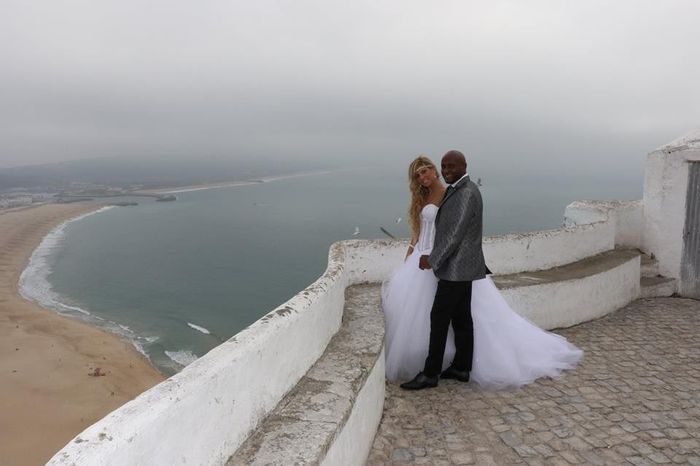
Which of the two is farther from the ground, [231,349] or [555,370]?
[231,349]

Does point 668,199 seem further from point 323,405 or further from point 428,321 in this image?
point 323,405

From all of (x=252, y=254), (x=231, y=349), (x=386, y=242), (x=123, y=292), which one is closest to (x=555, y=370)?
(x=386, y=242)

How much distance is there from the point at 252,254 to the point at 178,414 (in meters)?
50.8

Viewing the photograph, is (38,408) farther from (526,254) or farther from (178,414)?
(178,414)

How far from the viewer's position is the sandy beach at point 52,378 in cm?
1616

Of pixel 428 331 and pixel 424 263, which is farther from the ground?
pixel 424 263

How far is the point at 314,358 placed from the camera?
121 inches

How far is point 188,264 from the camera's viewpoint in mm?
48250

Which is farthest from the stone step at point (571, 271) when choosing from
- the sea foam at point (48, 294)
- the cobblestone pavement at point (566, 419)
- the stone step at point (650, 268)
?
A: the sea foam at point (48, 294)

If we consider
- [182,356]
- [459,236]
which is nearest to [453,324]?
[459,236]

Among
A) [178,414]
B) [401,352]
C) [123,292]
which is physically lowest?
[123,292]

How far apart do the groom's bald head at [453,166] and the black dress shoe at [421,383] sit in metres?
1.63

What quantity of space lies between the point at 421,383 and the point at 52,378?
868 inches

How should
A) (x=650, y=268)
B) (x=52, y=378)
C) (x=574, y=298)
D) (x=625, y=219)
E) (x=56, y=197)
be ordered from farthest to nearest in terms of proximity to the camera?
1. (x=56, y=197)
2. (x=52, y=378)
3. (x=625, y=219)
4. (x=650, y=268)
5. (x=574, y=298)
